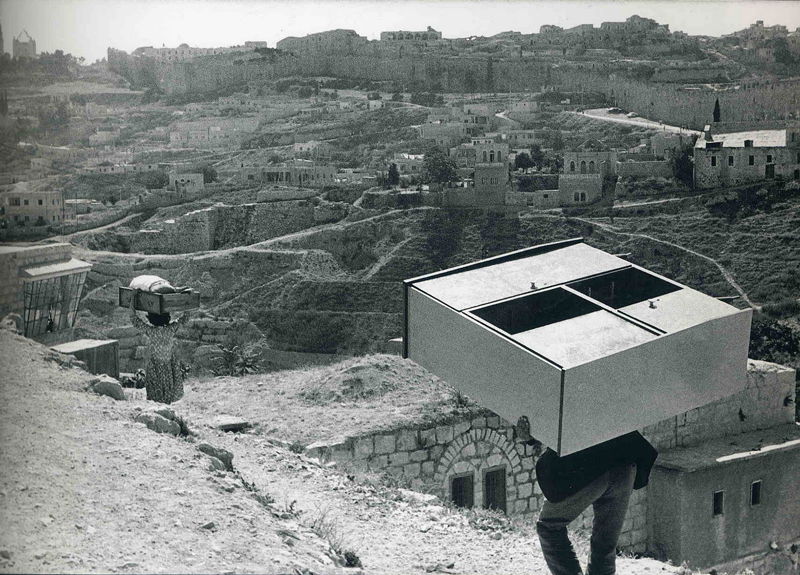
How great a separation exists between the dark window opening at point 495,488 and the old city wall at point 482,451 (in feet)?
0.13

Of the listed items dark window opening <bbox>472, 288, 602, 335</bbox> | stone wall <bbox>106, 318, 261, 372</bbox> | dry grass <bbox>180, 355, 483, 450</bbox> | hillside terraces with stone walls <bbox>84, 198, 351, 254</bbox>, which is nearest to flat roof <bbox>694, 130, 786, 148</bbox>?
hillside terraces with stone walls <bbox>84, 198, 351, 254</bbox>

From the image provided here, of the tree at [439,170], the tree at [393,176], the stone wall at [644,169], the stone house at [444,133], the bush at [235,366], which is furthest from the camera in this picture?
the stone house at [444,133]

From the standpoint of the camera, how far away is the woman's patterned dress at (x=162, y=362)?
6.45 meters

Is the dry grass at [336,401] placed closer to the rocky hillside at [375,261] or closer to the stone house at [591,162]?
the rocky hillside at [375,261]

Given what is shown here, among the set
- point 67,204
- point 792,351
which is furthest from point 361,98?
point 792,351

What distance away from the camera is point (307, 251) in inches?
1405

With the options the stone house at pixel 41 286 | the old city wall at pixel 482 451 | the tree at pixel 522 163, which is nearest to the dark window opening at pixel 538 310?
the old city wall at pixel 482 451

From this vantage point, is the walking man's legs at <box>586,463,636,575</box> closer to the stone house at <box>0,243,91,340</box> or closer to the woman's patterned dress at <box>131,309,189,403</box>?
the woman's patterned dress at <box>131,309,189,403</box>

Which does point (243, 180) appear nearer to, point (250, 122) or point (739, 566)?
point (250, 122)

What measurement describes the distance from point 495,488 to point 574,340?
2.82m

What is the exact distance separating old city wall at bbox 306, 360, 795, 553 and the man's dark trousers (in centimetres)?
199

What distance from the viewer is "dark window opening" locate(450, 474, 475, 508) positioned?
21.7ft

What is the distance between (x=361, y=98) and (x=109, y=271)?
88.5 feet

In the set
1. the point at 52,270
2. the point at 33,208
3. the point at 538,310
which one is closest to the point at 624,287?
the point at 538,310
